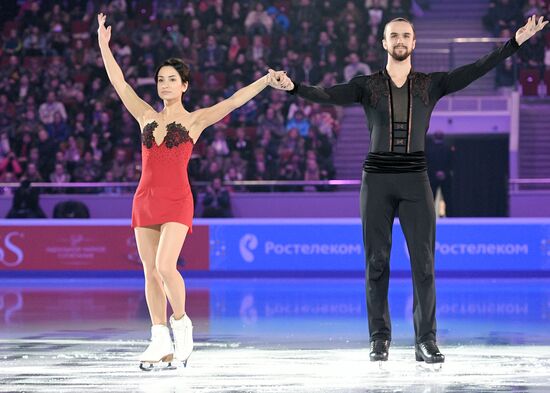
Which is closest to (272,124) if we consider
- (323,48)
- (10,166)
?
(323,48)

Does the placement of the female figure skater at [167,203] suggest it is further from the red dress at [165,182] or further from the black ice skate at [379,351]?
the black ice skate at [379,351]

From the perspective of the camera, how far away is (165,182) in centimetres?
671

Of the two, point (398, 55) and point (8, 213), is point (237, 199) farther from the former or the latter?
point (398, 55)

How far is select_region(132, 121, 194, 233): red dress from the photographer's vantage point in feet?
21.8

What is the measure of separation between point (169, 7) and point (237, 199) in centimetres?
497

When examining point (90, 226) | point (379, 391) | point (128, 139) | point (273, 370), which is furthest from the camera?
point (128, 139)

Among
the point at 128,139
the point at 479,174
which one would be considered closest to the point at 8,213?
the point at 128,139

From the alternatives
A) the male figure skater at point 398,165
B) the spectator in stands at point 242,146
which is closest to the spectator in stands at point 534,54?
the spectator in stands at point 242,146

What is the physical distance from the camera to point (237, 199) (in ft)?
56.7

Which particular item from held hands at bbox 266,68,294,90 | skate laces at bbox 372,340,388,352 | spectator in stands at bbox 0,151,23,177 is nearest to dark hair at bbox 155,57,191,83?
held hands at bbox 266,68,294,90

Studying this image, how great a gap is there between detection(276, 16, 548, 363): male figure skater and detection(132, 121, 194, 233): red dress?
74 centimetres

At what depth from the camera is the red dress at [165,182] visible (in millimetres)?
6641

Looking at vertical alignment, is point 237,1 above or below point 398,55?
above

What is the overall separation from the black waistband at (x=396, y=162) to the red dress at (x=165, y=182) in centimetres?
115
